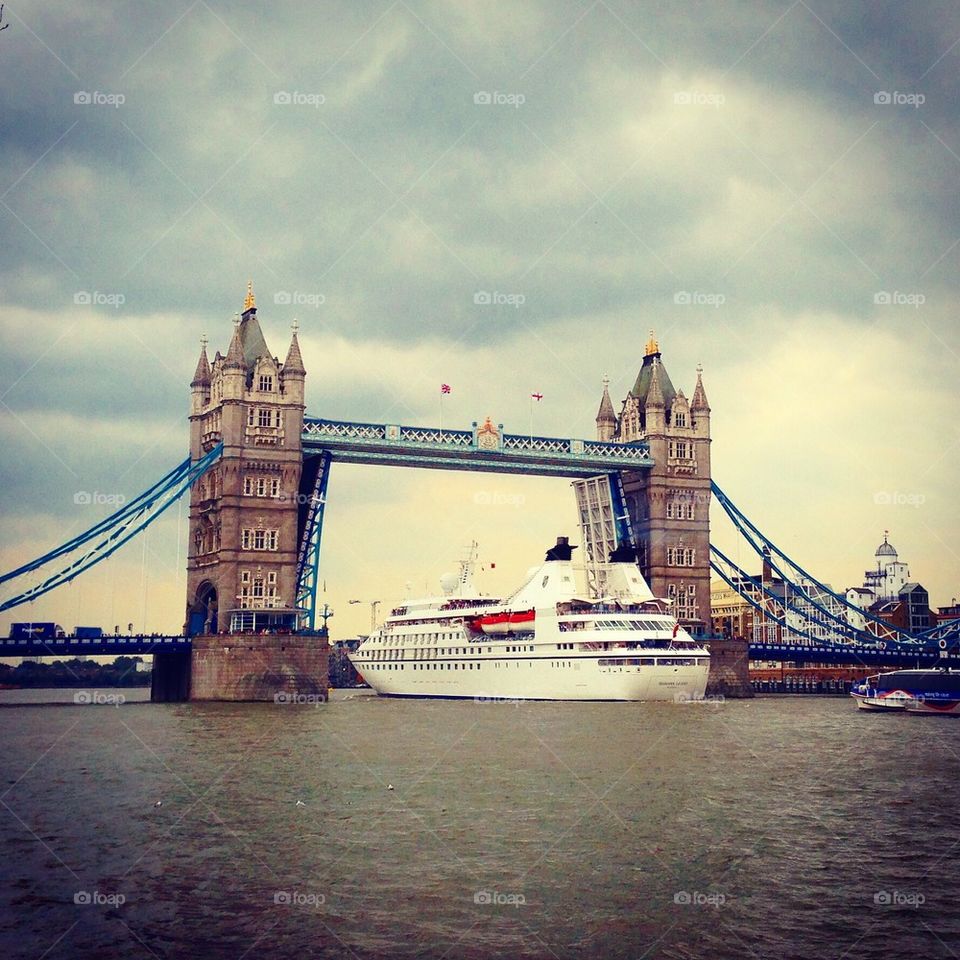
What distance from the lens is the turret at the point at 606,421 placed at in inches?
5157

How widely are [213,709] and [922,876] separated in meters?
63.7

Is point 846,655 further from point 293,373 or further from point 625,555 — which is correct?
point 293,373

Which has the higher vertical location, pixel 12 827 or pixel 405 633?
pixel 405 633

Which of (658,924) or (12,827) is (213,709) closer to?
(12,827)

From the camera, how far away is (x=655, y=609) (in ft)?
335

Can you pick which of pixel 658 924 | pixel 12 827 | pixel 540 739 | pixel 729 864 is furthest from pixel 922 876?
pixel 540 739

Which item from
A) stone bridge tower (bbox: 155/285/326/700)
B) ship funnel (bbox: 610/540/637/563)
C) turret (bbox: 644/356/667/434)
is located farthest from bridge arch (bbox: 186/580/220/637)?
turret (bbox: 644/356/667/434)

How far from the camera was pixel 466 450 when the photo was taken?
109 metres

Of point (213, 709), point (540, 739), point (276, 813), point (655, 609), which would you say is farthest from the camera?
point (655, 609)

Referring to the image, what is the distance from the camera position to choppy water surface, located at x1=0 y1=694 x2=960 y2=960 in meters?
22.2

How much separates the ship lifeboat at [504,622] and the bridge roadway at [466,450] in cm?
1482

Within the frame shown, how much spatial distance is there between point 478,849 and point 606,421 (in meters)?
104

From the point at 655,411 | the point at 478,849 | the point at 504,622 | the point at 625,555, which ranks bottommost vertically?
the point at 478,849

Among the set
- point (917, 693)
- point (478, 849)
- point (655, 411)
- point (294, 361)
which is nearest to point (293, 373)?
Answer: point (294, 361)
